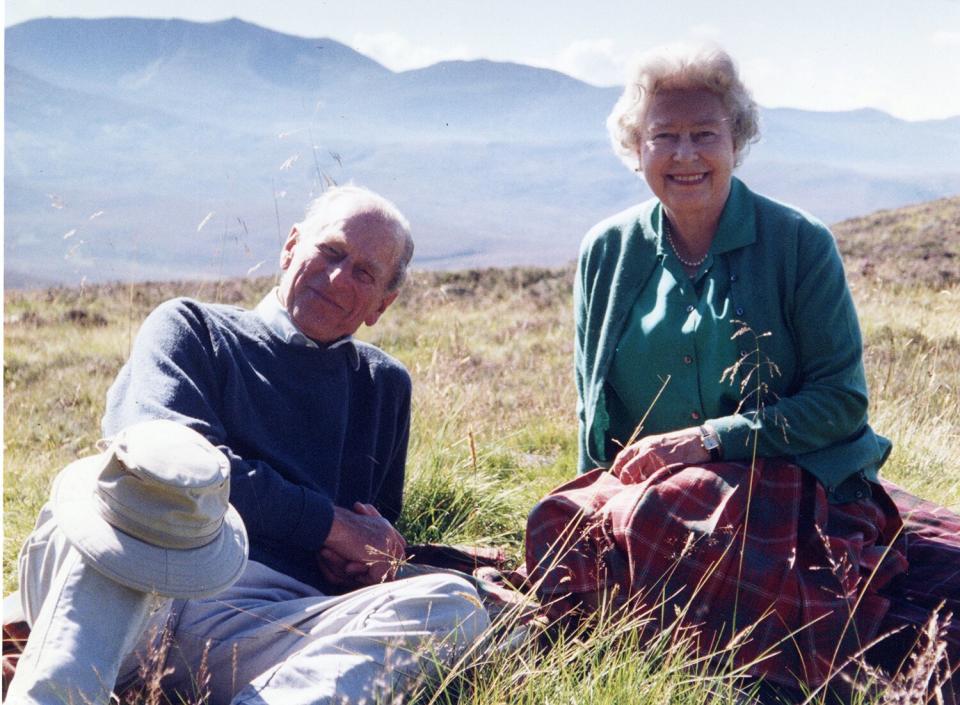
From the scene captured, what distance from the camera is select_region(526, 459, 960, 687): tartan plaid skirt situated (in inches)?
113

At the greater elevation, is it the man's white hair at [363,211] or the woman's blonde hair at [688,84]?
the woman's blonde hair at [688,84]

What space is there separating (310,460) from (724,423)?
125 cm

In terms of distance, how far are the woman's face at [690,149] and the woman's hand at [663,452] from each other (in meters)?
0.74

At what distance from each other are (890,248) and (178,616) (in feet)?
59.7

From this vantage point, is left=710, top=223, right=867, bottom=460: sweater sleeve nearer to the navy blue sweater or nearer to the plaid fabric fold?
the plaid fabric fold

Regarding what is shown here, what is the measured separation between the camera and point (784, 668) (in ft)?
9.46

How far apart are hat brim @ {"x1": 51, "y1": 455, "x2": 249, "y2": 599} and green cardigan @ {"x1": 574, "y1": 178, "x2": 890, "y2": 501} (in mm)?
1494

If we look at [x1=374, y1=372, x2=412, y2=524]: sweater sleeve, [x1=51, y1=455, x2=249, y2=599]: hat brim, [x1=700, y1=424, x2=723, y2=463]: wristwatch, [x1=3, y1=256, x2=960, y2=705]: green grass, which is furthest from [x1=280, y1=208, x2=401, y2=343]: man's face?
[x1=700, y1=424, x2=723, y2=463]: wristwatch

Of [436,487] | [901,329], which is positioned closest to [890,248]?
[901,329]

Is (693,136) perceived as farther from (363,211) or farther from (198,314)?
(198,314)

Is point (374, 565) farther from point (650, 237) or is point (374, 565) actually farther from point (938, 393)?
point (938, 393)

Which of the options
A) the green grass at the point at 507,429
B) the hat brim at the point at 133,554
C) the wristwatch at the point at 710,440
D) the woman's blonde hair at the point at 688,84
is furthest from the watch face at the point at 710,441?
the hat brim at the point at 133,554

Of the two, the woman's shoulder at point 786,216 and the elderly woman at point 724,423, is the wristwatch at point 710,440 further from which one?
the woman's shoulder at point 786,216

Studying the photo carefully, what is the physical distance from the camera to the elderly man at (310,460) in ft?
8.29
